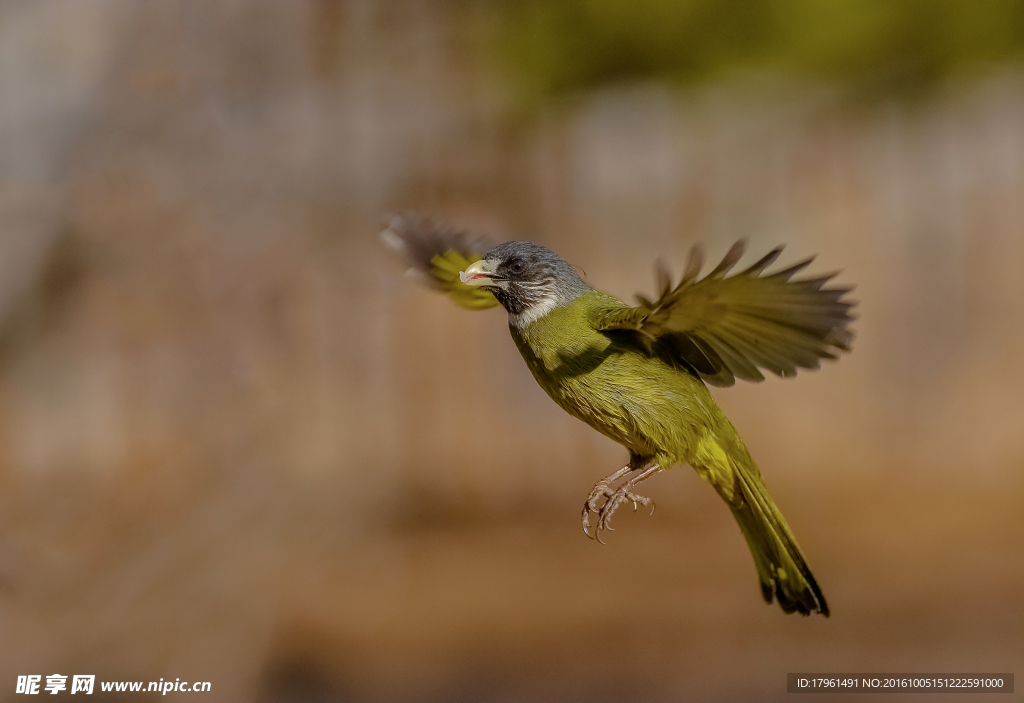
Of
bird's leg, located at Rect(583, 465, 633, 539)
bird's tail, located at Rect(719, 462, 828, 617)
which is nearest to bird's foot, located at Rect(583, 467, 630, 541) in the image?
bird's leg, located at Rect(583, 465, 633, 539)

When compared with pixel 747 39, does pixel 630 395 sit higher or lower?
lower

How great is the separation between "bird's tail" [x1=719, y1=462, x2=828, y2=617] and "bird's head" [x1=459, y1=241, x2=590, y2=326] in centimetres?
71

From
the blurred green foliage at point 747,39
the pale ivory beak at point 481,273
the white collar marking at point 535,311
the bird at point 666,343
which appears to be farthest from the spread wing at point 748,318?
the blurred green foliage at point 747,39

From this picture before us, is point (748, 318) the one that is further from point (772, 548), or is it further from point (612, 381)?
point (772, 548)

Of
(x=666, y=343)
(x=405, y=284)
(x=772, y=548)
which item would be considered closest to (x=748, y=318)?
(x=666, y=343)

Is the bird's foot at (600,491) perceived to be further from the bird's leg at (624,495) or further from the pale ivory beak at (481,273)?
the pale ivory beak at (481,273)

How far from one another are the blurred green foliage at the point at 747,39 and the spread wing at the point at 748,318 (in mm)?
5447

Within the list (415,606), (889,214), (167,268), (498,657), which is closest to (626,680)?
(498,657)

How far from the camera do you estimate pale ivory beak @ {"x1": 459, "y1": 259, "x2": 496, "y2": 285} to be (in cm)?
238

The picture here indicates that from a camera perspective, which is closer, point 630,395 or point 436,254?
point 630,395

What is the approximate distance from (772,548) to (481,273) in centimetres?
115

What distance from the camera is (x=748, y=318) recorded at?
2.07 m

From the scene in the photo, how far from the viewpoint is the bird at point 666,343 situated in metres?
1.98

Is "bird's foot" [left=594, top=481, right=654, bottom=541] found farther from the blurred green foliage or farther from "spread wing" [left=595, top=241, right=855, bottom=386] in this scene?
the blurred green foliage
